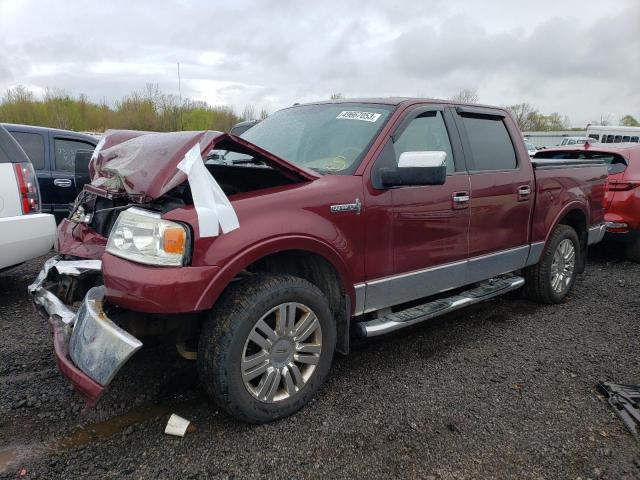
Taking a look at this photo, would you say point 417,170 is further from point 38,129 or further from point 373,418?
point 38,129

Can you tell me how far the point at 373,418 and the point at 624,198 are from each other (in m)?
5.67

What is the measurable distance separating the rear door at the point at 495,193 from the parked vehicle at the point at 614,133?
68.8 feet

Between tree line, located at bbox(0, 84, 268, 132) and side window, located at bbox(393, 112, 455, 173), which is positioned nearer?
side window, located at bbox(393, 112, 455, 173)

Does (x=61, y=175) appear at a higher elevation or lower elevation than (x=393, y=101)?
lower

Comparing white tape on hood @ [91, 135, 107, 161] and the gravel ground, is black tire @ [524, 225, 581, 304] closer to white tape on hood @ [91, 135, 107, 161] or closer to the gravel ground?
the gravel ground

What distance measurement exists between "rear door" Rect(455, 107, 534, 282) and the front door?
148 mm

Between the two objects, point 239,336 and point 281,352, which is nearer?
point 239,336

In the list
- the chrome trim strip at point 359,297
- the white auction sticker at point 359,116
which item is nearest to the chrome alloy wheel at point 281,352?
the chrome trim strip at point 359,297

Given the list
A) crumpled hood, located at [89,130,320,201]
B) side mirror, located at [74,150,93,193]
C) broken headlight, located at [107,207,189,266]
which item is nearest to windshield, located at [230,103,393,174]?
crumpled hood, located at [89,130,320,201]

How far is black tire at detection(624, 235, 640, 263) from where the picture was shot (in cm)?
670

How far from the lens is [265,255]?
2.60 metres

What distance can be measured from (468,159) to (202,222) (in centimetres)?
235

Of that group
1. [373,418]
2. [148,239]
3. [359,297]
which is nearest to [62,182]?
[148,239]

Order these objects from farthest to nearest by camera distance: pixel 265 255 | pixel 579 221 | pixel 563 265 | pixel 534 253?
pixel 579 221, pixel 563 265, pixel 534 253, pixel 265 255
